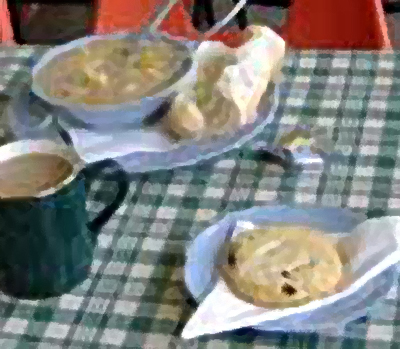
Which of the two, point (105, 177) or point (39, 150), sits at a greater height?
point (39, 150)

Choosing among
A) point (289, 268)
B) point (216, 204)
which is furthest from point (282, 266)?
point (216, 204)

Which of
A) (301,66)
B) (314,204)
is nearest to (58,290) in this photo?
(314,204)

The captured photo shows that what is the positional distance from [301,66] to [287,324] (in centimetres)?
55

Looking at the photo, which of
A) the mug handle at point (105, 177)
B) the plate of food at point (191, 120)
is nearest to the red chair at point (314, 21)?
the plate of food at point (191, 120)

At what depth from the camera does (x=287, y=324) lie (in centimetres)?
47

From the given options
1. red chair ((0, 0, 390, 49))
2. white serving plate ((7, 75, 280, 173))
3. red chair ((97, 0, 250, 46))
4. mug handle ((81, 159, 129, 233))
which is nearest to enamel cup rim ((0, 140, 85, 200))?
mug handle ((81, 159, 129, 233))

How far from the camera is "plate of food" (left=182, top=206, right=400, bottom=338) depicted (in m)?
0.46

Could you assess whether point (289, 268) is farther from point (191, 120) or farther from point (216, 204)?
point (191, 120)

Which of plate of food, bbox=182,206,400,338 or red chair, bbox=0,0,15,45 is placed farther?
red chair, bbox=0,0,15,45

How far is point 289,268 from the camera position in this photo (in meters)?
0.49

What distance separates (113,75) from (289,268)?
0.48 metres

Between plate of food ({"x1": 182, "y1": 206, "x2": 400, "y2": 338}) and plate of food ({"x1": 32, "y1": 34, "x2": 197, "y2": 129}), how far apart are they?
0.86 ft

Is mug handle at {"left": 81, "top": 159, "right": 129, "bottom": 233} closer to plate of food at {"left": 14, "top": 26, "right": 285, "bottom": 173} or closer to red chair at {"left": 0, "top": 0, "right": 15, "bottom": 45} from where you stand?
plate of food at {"left": 14, "top": 26, "right": 285, "bottom": 173}

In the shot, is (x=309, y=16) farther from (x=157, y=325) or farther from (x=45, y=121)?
(x=157, y=325)
